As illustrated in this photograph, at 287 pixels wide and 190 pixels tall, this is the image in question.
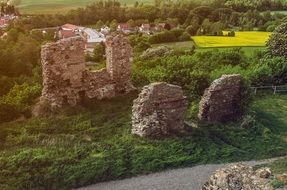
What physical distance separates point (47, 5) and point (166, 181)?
162ft

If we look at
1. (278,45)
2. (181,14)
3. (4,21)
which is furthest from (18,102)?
(181,14)

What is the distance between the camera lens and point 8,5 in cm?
6025

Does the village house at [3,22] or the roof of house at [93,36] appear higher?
the village house at [3,22]

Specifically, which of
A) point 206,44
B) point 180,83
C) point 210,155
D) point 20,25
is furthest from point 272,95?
point 20,25

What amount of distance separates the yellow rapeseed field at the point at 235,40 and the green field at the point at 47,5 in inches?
679

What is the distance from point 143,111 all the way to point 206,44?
32.4 m

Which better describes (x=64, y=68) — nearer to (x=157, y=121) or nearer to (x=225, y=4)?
(x=157, y=121)

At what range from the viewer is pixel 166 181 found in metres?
21.7

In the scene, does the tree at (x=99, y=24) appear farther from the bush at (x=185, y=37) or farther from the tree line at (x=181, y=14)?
the bush at (x=185, y=37)

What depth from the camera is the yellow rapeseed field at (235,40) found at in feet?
182

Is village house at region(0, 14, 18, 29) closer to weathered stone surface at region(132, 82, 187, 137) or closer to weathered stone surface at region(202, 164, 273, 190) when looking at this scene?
weathered stone surface at region(132, 82, 187, 137)

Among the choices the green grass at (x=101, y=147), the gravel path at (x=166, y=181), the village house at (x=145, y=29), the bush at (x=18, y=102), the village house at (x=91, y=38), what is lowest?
the village house at (x=145, y=29)

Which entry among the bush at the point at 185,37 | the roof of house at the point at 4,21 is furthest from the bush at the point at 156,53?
the roof of house at the point at 4,21

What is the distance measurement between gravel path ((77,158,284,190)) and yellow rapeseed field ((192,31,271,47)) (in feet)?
110
